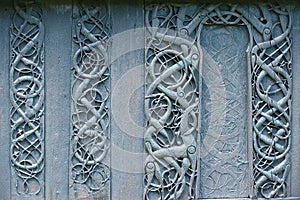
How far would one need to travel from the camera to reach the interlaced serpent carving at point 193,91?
2102 mm

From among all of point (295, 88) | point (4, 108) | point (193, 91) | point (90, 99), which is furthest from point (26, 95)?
point (295, 88)

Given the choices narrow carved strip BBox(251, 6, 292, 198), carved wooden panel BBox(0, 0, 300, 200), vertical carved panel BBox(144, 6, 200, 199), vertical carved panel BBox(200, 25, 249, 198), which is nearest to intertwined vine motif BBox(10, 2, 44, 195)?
carved wooden panel BBox(0, 0, 300, 200)

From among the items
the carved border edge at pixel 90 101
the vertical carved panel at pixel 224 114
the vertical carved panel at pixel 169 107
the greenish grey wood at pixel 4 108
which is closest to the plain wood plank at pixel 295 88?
the vertical carved panel at pixel 224 114

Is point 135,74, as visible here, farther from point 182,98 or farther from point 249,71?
point 249,71

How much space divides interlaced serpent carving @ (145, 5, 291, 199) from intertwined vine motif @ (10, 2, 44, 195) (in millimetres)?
511

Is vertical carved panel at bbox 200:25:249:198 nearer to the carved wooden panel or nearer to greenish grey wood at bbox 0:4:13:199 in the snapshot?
the carved wooden panel

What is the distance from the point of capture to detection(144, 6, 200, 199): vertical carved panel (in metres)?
2.10

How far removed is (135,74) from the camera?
6.95ft

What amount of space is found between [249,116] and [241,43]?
362mm

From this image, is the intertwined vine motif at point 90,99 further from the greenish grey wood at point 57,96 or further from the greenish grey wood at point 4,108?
the greenish grey wood at point 4,108

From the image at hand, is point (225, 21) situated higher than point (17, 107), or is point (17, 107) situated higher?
point (225, 21)

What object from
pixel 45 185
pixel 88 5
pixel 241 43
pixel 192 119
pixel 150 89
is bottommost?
pixel 45 185

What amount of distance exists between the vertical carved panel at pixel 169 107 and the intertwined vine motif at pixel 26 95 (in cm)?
51

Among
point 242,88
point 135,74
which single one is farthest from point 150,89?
point 242,88
